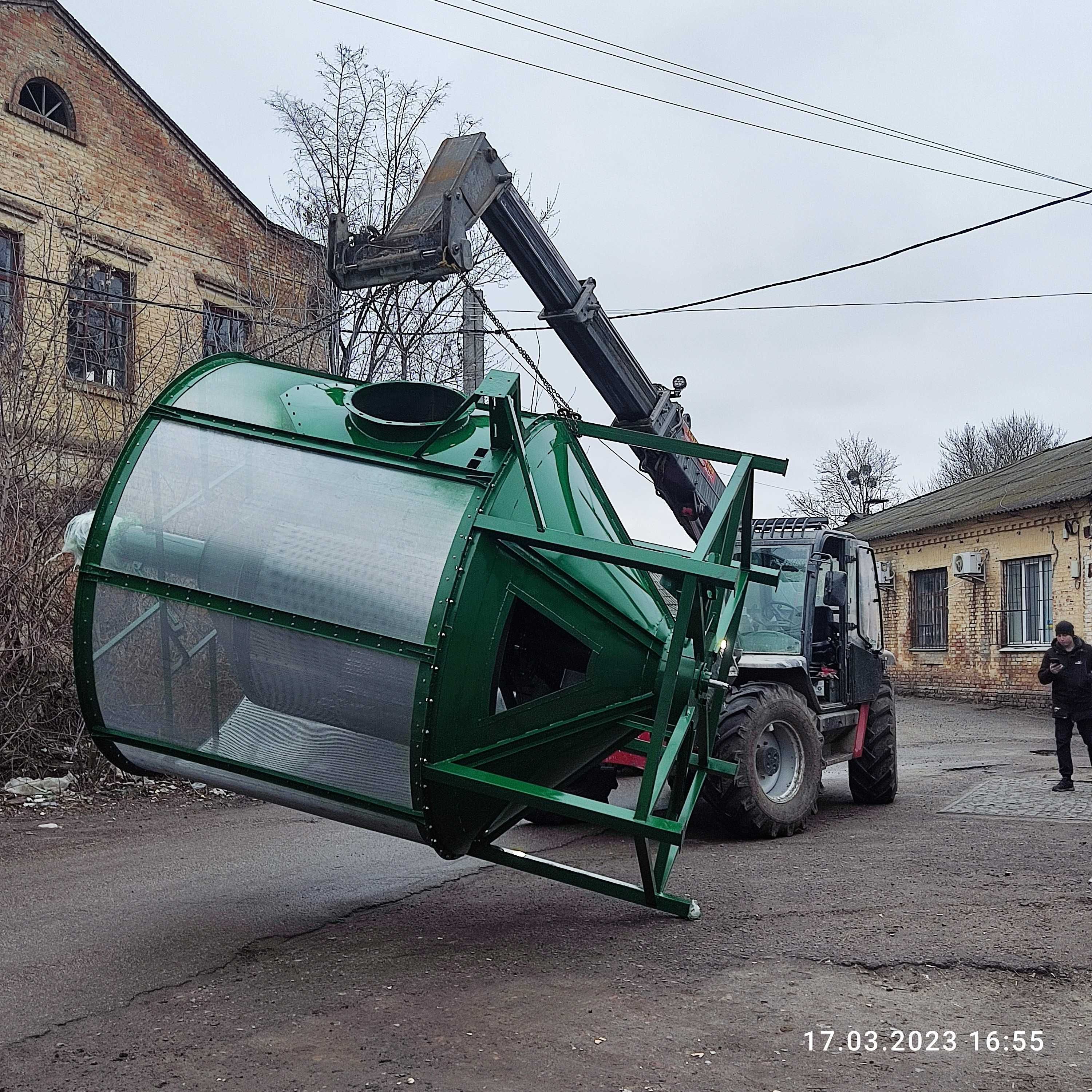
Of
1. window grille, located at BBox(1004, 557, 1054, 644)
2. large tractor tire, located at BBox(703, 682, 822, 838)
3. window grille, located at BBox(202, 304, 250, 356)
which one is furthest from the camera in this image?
window grille, located at BBox(1004, 557, 1054, 644)

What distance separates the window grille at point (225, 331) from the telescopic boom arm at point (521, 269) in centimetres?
631

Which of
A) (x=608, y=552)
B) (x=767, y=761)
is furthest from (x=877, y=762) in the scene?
(x=608, y=552)

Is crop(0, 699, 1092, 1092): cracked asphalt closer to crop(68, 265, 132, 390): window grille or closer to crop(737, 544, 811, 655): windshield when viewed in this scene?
crop(737, 544, 811, 655): windshield

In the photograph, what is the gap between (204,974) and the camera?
15.9ft

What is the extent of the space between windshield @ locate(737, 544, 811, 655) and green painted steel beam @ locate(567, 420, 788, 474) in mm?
3693

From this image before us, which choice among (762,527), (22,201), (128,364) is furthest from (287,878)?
(22,201)

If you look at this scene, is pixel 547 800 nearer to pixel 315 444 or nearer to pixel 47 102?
pixel 315 444

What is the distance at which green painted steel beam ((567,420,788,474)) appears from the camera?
5.76 m

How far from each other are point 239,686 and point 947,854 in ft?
16.7

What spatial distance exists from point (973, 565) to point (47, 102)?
58.4 feet

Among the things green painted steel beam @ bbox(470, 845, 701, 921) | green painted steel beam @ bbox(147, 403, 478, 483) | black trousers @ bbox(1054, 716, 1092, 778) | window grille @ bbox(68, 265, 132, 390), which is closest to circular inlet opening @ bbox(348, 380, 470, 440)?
green painted steel beam @ bbox(147, 403, 478, 483)

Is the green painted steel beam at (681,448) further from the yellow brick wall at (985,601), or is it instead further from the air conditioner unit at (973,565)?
the air conditioner unit at (973,565)

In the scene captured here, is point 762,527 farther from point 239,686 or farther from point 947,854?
point 239,686

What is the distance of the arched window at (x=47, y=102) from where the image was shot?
15477mm
